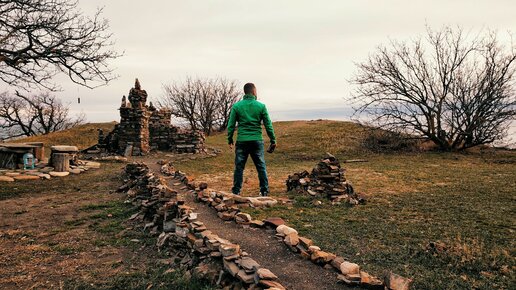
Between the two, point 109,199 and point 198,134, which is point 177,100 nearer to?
point 198,134

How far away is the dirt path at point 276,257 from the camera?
3.46 meters

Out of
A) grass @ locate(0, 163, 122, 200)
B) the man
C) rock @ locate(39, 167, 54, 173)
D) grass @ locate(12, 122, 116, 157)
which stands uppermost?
the man

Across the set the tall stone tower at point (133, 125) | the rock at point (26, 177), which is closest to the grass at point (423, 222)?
the rock at point (26, 177)

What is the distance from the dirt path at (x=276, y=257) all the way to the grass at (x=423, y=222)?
2.36 ft

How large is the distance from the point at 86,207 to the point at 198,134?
1444 cm

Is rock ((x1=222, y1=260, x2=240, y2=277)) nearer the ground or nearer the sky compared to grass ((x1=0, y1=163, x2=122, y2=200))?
nearer the sky

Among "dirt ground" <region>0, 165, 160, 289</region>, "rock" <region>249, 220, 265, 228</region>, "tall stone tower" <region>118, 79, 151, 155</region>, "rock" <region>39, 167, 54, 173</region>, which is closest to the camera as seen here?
"dirt ground" <region>0, 165, 160, 289</region>

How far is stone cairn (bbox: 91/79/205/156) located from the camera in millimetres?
19781

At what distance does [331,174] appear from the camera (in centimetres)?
821

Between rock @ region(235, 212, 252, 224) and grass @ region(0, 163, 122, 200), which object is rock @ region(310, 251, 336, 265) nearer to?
rock @ region(235, 212, 252, 224)

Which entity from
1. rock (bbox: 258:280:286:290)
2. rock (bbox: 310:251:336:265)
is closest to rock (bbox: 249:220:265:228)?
rock (bbox: 310:251:336:265)

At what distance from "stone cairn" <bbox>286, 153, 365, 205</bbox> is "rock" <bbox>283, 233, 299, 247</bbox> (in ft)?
10.3

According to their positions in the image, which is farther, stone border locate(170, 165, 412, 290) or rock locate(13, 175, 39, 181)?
rock locate(13, 175, 39, 181)

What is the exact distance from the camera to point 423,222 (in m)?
5.87
